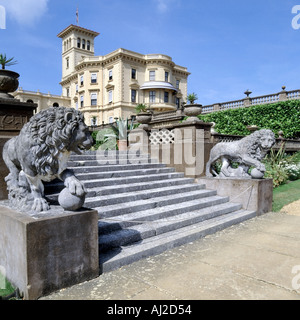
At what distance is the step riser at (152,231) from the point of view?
375 cm

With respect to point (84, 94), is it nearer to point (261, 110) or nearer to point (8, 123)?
point (261, 110)

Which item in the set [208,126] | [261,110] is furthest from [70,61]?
[208,126]

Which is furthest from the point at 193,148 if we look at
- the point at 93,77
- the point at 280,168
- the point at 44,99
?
the point at 44,99

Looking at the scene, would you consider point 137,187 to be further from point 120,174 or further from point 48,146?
point 48,146

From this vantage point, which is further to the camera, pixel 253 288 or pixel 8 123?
pixel 8 123

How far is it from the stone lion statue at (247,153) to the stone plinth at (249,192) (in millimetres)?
267

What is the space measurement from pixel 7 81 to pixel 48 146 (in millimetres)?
2114

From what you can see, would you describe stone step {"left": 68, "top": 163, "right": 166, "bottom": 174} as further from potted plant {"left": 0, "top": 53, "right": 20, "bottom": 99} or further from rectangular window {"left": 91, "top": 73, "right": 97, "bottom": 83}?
rectangular window {"left": 91, "top": 73, "right": 97, "bottom": 83}

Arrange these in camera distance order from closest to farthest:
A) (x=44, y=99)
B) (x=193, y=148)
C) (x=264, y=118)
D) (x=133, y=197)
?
1. (x=133, y=197)
2. (x=193, y=148)
3. (x=264, y=118)
4. (x=44, y=99)

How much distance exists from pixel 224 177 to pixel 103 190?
3562 mm

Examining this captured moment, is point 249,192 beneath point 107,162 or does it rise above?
beneath

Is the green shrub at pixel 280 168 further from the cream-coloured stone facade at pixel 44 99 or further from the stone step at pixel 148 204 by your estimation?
the cream-coloured stone facade at pixel 44 99

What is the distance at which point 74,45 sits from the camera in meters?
47.9
